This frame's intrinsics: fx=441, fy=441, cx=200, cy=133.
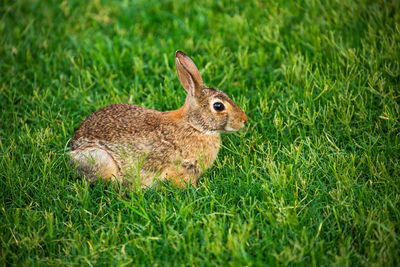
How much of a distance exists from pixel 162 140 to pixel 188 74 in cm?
69

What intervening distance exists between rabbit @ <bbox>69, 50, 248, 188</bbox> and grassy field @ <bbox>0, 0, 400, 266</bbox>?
0.17m

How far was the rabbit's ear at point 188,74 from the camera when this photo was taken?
4215mm

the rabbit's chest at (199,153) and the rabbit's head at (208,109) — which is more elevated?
the rabbit's head at (208,109)

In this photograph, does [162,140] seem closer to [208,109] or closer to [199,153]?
[199,153]

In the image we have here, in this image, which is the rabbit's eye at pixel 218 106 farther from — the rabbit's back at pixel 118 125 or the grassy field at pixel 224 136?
the rabbit's back at pixel 118 125

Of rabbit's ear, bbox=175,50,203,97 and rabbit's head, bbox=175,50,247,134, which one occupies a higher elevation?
rabbit's ear, bbox=175,50,203,97

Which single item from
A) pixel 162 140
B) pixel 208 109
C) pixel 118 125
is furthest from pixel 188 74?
pixel 118 125

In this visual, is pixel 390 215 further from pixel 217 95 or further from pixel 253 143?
pixel 217 95

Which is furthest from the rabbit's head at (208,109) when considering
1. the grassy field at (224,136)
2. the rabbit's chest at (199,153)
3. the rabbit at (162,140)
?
the grassy field at (224,136)

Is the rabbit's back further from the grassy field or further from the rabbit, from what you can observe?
the grassy field

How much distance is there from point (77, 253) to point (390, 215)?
8.09 feet

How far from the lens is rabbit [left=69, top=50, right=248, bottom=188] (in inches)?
164

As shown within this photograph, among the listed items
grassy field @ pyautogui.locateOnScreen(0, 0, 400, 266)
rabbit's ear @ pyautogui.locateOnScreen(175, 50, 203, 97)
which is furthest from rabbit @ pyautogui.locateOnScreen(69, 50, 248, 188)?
grassy field @ pyautogui.locateOnScreen(0, 0, 400, 266)

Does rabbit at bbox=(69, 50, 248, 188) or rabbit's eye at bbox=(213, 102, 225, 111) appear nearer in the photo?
rabbit at bbox=(69, 50, 248, 188)
